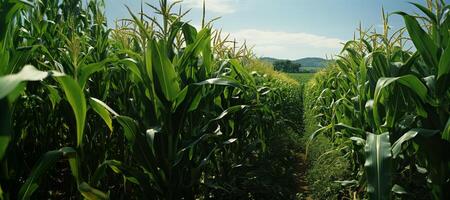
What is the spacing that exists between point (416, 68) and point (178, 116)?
1.90 m

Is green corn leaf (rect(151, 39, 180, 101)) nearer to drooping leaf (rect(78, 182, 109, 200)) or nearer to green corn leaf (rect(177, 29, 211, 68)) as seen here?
green corn leaf (rect(177, 29, 211, 68))

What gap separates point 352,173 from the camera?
431 cm

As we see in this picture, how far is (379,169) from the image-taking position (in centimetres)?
186

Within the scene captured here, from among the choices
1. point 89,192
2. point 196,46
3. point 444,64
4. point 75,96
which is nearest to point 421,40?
point 444,64

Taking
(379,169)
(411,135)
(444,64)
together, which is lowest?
(379,169)

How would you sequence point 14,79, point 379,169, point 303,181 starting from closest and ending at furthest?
1. point 14,79
2. point 379,169
3. point 303,181

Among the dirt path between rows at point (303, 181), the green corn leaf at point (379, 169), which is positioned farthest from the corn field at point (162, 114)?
the dirt path between rows at point (303, 181)

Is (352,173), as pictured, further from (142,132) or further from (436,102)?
(142,132)

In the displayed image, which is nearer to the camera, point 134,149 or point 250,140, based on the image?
point 134,149

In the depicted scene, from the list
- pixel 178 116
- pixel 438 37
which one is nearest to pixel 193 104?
pixel 178 116

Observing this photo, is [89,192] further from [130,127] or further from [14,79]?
[14,79]

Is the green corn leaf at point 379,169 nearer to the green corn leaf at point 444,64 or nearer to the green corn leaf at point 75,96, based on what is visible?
the green corn leaf at point 444,64

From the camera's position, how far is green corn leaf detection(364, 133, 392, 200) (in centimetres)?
179

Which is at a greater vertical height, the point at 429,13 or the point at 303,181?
the point at 429,13
